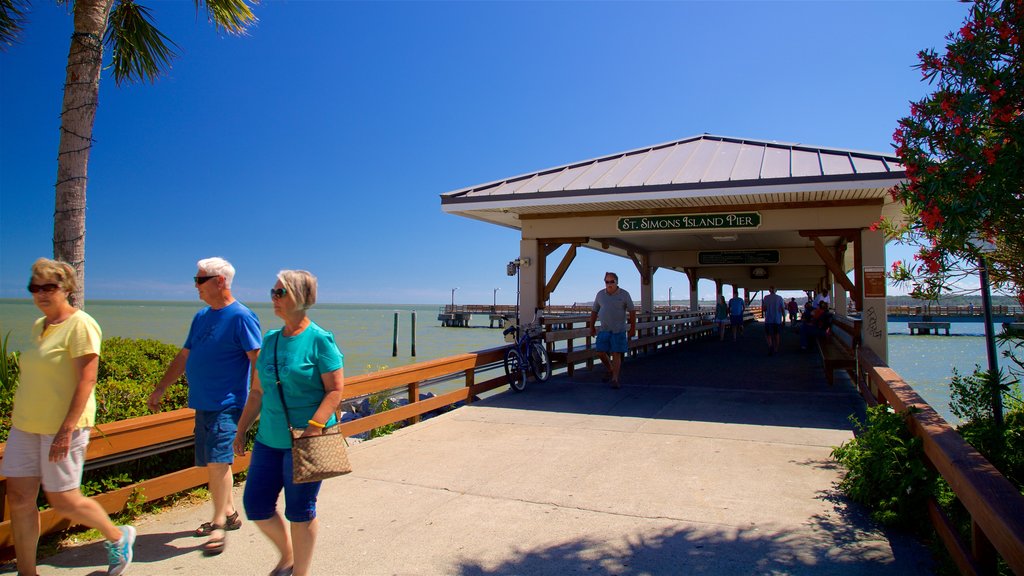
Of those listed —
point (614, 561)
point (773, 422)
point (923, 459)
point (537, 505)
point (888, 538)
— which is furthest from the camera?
point (773, 422)

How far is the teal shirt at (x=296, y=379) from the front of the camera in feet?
10.1

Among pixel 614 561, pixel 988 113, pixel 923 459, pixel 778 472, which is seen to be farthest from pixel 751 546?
pixel 988 113

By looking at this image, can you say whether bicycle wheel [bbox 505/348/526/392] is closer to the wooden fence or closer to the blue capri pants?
the wooden fence

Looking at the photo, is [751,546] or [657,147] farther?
[657,147]

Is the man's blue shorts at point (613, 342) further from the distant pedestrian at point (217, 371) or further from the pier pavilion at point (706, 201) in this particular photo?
the distant pedestrian at point (217, 371)

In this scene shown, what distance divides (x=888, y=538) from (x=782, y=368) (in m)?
10.1

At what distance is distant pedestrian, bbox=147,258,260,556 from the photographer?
3.74 metres

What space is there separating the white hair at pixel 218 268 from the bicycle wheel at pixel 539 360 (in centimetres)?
684

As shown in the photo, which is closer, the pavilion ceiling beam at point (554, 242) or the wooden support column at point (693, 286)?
the pavilion ceiling beam at point (554, 242)

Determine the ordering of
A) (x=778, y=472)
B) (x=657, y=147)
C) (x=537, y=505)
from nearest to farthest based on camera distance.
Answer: (x=537, y=505) < (x=778, y=472) < (x=657, y=147)

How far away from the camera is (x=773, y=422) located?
290 inches

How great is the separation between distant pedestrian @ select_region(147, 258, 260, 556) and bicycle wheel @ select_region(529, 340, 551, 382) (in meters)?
6.74

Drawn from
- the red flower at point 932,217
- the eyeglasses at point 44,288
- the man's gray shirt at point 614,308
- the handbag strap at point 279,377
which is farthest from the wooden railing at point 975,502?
the man's gray shirt at point 614,308

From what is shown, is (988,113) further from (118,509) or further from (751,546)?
(118,509)
